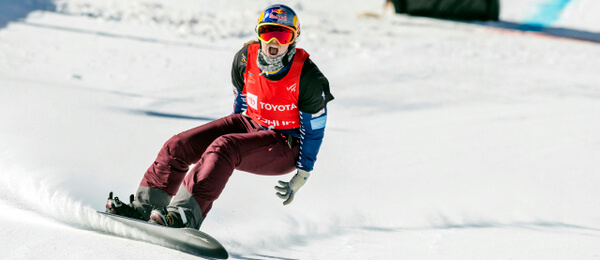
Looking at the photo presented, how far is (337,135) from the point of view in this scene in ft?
23.8

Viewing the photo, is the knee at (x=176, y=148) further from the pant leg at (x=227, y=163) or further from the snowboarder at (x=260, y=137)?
the pant leg at (x=227, y=163)

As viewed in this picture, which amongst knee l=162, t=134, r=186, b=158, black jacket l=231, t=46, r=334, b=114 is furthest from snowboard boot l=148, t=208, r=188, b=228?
black jacket l=231, t=46, r=334, b=114

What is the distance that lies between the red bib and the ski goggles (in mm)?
127

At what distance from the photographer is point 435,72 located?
34.7ft

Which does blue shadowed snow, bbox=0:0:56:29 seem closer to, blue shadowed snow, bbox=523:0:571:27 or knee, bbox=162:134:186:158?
knee, bbox=162:134:186:158

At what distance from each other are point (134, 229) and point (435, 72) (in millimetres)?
7898

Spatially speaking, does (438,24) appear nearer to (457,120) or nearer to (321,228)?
(457,120)

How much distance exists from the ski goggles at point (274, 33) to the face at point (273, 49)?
0.03 metres

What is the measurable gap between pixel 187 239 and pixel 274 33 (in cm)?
131

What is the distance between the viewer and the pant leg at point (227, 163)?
11.3 feet

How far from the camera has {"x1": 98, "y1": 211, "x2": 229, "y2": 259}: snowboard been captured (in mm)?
3285

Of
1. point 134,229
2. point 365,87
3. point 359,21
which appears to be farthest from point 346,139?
point 359,21

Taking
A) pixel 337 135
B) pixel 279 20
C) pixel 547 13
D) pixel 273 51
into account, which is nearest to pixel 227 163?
pixel 273 51

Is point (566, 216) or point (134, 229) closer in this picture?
point (134, 229)
